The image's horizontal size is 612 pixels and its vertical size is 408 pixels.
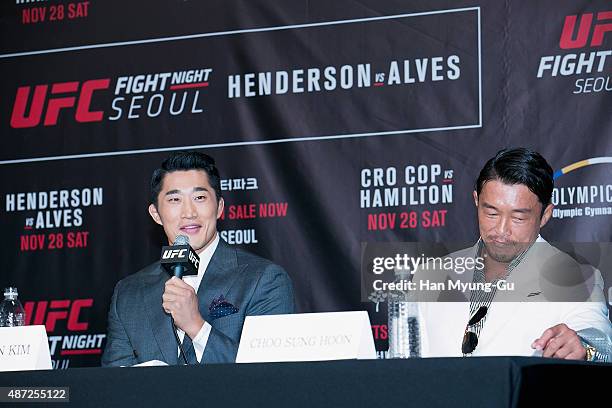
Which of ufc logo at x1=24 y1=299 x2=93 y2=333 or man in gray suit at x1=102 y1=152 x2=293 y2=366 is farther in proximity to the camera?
ufc logo at x1=24 y1=299 x2=93 y2=333

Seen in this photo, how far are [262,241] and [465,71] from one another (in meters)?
1.03

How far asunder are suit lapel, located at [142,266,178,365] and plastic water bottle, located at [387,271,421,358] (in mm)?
924

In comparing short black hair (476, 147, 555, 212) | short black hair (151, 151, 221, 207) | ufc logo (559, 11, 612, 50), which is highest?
ufc logo (559, 11, 612, 50)

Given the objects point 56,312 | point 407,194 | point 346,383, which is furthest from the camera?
point 56,312

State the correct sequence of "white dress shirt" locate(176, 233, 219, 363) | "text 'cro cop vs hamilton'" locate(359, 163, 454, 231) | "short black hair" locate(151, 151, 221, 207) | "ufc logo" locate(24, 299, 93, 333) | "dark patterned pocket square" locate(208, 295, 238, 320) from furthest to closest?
"ufc logo" locate(24, 299, 93, 333) < "text 'cro cop vs hamilton'" locate(359, 163, 454, 231) < "short black hair" locate(151, 151, 221, 207) < "dark patterned pocket square" locate(208, 295, 238, 320) < "white dress shirt" locate(176, 233, 219, 363)

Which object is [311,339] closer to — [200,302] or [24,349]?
[24,349]

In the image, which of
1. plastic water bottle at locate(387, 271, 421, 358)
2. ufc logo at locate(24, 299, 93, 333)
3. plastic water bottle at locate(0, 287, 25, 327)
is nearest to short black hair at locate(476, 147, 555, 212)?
plastic water bottle at locate(387, 271, 421, 358)

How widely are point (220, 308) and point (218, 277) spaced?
0.15m

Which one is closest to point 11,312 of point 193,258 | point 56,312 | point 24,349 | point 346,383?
point 56,312

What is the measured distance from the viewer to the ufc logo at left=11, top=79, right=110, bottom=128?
4.47 metres

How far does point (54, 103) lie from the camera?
4547 mm

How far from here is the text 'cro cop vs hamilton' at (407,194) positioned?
3.86 metres

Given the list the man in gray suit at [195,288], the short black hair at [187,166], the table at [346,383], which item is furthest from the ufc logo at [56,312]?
the table at [346,383]

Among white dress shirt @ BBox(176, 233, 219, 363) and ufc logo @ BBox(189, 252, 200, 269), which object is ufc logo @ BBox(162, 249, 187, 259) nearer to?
Answer: ufc logo @ BBox(189, 252, 200, 269)
